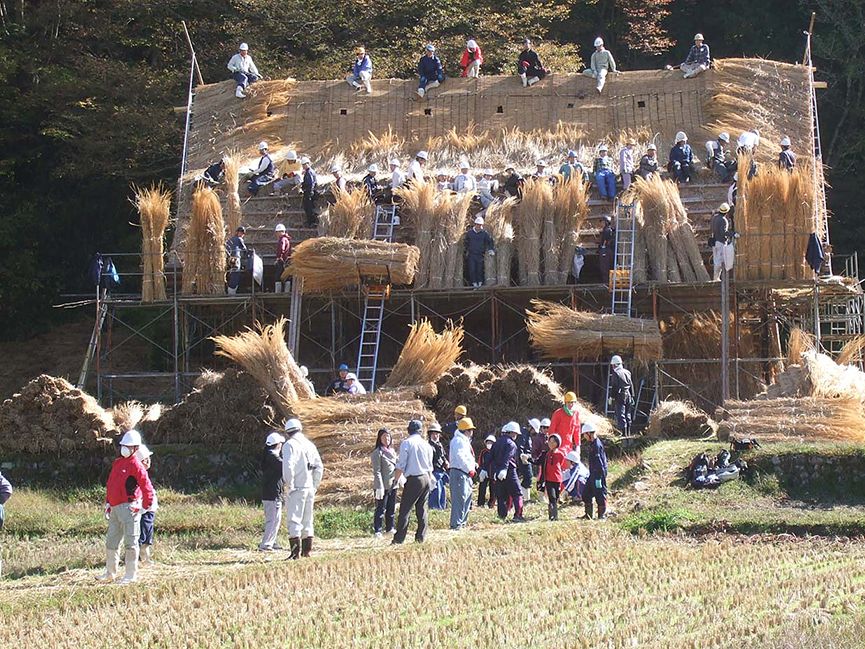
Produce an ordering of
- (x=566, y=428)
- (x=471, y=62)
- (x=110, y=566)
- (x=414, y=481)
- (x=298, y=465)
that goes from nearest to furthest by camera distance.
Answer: (x=110, y=566), (x=298, y=465), (x=414, y=481), (x=566, y=428), (x=471, y=62)

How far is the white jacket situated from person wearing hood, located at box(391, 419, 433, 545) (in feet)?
3.55

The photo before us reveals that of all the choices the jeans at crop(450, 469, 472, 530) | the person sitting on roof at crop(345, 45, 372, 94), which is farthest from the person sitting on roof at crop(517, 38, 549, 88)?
the jeans at crop(450, 469, 472, 530)

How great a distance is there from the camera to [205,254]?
96.6ft

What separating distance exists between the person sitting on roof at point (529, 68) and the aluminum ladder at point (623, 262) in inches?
253

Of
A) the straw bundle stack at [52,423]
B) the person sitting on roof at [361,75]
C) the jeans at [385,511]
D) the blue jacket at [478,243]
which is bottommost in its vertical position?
the jeans at [385,511]

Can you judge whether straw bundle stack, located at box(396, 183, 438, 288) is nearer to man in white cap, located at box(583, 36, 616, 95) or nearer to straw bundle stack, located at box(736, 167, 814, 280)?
straw bundle stack, located at box(736, 167, 814, 280)

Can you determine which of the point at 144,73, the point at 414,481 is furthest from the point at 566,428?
the point at 144,73

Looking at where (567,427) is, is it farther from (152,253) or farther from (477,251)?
(152,253)

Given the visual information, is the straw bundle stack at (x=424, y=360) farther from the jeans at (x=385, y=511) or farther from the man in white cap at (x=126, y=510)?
the man in white cap at (x=126, y=510)

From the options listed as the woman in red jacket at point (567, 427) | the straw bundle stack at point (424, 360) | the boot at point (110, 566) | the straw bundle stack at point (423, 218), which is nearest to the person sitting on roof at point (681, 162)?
the straw bundle stack at point (423, 218)

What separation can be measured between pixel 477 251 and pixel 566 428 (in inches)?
291

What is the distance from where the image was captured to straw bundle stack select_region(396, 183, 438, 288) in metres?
28.9

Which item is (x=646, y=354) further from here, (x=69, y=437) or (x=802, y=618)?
(x=802, y=618)

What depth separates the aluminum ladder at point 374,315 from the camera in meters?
28.3
